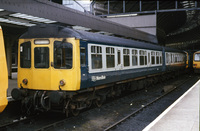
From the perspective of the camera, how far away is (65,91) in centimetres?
745

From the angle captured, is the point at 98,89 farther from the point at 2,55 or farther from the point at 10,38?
the point at 10,38

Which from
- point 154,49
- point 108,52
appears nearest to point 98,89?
point 108,52

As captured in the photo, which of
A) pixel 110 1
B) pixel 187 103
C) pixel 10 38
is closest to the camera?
pixel 187 103

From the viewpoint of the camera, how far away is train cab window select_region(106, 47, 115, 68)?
31.1 ft

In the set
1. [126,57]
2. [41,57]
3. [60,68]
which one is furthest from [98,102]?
[41,57]

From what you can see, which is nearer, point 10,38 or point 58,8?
point 58,8

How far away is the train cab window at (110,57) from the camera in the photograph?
948 centimetres

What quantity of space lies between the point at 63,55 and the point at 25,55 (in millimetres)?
1574

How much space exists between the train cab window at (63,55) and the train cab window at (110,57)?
230cm

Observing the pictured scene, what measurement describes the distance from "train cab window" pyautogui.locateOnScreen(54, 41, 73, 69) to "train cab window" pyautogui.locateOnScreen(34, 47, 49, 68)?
331 millimetres

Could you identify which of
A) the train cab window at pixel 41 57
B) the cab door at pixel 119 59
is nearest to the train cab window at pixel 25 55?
the train cab window at pixel 41 57

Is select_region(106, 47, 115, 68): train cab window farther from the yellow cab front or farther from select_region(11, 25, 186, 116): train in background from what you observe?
the yellow cab front

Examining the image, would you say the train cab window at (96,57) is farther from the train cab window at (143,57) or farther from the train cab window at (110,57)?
the train cab window at (143,57)

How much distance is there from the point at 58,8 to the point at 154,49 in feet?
24.1
